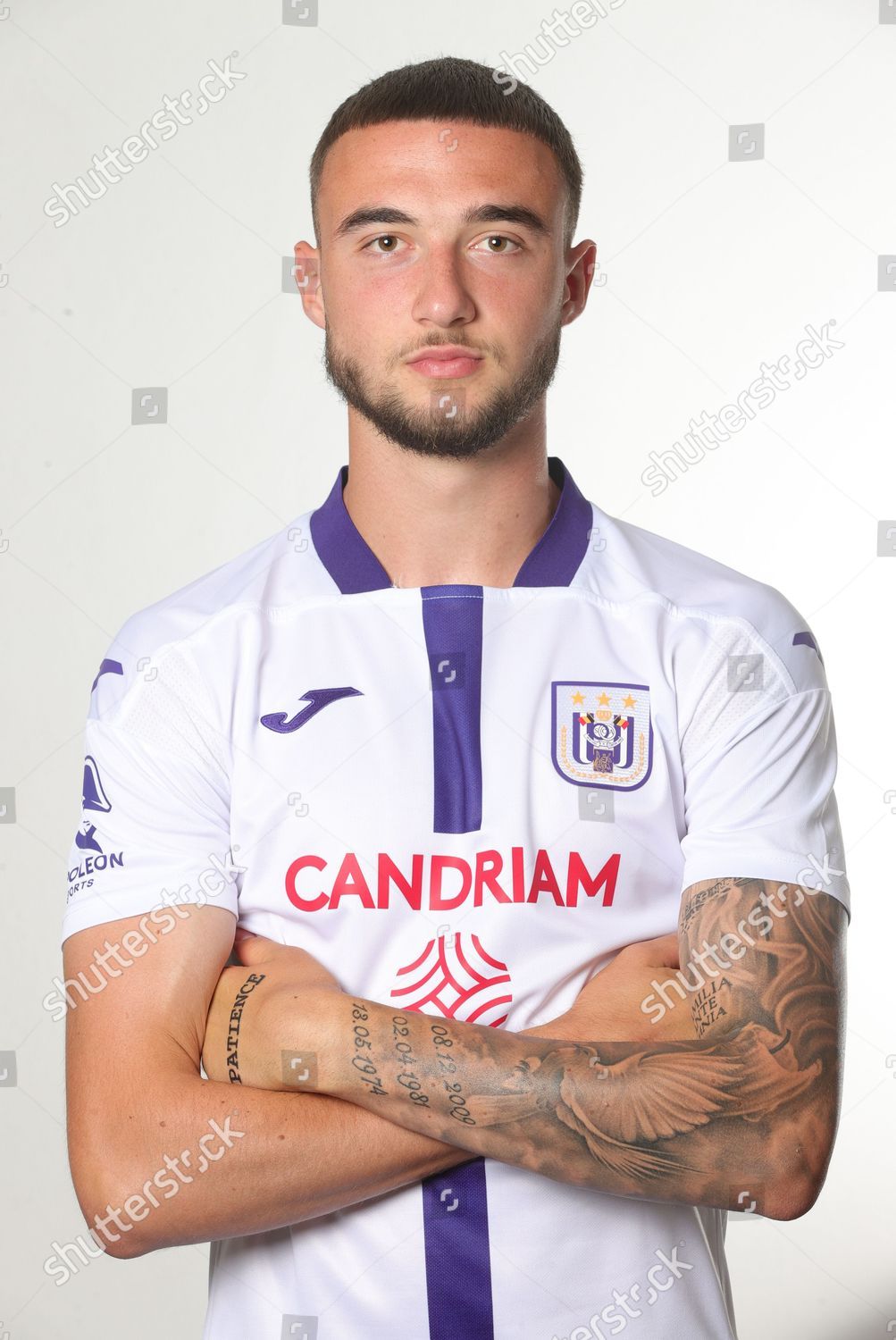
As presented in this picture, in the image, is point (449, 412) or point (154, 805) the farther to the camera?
point (449, 412)

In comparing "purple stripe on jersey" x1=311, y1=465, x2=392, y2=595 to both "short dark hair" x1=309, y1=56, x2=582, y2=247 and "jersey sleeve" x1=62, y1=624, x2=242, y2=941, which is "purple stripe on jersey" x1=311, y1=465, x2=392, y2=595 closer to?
"jersey sleeve" x1=62, y1=624, x2=242, y2=941

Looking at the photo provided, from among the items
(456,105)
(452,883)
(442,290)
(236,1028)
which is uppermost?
(456,105)

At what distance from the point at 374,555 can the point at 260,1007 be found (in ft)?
2.26

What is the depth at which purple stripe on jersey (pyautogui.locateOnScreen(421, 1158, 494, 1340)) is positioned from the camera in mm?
1901

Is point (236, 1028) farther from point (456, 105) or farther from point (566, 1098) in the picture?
point (456, 105)

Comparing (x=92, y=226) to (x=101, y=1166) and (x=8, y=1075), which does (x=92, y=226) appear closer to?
(x=8, y=1075)

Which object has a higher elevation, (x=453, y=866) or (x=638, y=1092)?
(x=453, y=866)

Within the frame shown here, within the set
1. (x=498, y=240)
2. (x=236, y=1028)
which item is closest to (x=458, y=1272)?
(x=236, y=1028)

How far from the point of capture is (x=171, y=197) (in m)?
3.92

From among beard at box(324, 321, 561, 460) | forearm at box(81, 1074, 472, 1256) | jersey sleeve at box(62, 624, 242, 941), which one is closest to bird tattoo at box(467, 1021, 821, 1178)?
forearm at box(81, 1074, 472, 1256)

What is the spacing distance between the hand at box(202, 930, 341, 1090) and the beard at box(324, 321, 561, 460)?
725 mm

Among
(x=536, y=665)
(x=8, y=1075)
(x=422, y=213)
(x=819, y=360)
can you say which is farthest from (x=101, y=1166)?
(x=819, y=360)

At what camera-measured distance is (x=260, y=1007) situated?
1904 millimetres

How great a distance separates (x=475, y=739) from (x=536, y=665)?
0.14 metres
